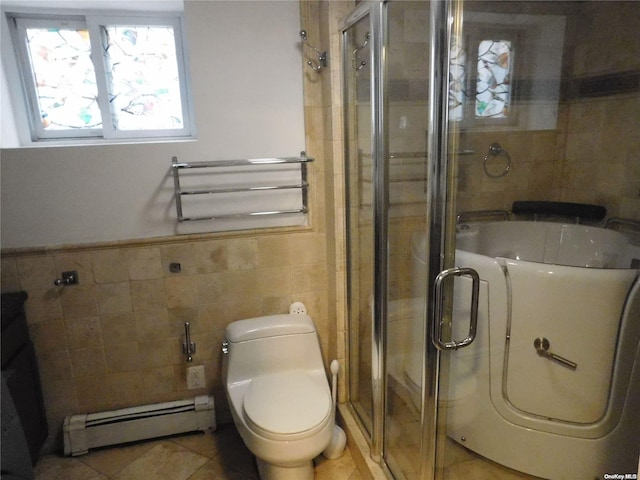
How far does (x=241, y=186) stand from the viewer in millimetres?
2041

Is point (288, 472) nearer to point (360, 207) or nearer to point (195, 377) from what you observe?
point (195, 377)

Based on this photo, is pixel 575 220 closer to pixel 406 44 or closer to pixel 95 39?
pixel 406 44

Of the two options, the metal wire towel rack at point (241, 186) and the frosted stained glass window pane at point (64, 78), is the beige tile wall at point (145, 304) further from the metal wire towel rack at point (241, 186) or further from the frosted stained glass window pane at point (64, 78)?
the frosted stained glass window pane at point (64, 78)

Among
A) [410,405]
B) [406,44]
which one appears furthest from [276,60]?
[410,405]

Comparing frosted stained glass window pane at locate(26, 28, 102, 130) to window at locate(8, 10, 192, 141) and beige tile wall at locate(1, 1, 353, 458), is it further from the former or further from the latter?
beige tile wall at locate(1, 1, 353, 458)

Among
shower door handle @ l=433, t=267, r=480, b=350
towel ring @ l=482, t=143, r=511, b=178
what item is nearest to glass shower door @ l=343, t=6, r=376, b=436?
shower door handle @ l=433, t=267, r=480, b=350

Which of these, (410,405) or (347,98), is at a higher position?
(347,98)

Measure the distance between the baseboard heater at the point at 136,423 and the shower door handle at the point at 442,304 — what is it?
52.1 inches

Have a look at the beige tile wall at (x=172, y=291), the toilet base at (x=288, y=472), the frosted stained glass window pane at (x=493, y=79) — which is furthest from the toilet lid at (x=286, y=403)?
the frosted stained glass window pane at (x=493, y=79)

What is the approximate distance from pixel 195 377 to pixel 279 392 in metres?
0.58

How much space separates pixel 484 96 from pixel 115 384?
225 cm

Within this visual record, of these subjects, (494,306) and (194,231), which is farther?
(194,231)

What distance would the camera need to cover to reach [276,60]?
197 centimetres

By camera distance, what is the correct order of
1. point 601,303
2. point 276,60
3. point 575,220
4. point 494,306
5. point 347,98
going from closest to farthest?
1. point 601,303
2. point 494,306
3. point 347,98
4. point 276,60
5. point 575,220
